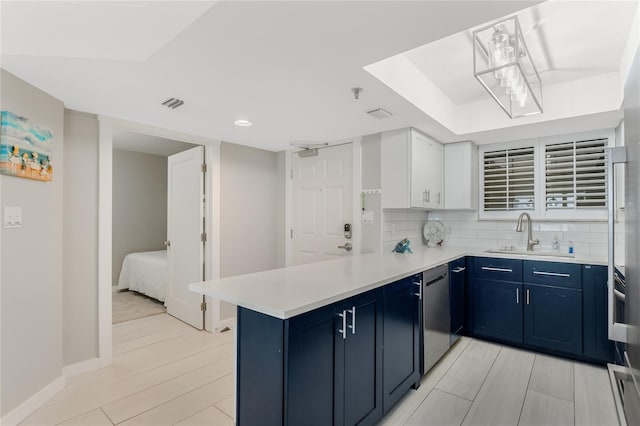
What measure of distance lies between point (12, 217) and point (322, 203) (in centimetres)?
277

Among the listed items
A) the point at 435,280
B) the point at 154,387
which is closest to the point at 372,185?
the point at 435,280

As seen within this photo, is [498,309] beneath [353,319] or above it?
beneath

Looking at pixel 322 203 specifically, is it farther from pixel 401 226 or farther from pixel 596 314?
pixel 596 314

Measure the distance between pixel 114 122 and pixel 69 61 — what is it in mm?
1067

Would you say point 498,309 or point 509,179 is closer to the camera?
point 498,309

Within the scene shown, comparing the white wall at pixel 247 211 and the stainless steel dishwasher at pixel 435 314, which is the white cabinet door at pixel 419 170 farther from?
the white wall at pixel 247 211

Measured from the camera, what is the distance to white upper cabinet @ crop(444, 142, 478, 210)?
3.68 metres

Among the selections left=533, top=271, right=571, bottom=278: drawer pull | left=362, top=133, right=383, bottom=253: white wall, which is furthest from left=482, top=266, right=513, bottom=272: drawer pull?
left=362, top=133, right=383, bottom=253: white wall

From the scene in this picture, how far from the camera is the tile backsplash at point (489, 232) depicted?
3186 mm

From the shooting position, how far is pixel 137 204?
6.12 meters

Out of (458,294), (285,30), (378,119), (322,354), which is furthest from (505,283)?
(285,30)

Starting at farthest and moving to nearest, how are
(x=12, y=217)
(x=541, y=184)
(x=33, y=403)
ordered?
(x=541, y=184), (x=33, y=403), (x=12, y=217)

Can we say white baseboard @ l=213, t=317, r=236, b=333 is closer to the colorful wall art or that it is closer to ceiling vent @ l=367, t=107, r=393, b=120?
the colorful wall art

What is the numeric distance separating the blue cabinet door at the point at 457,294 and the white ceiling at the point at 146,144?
13.7ft
